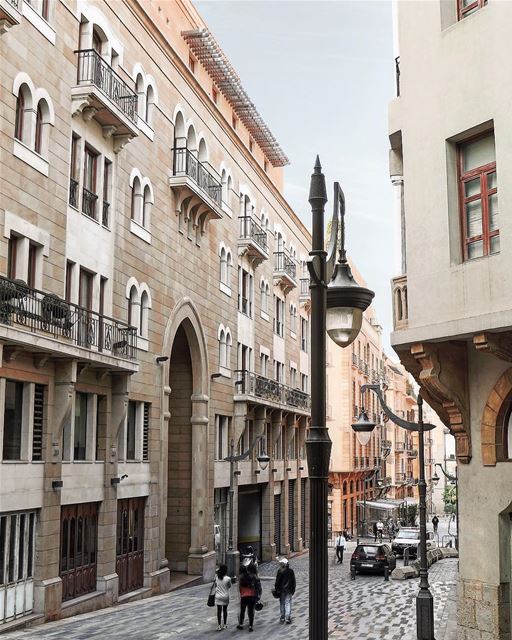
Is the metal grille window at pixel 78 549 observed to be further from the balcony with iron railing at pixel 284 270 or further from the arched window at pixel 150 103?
the balcony with iron railing at pixel 284 270

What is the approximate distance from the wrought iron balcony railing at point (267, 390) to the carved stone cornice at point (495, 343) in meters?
23.9

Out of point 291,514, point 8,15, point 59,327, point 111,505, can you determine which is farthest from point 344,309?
point 291,514

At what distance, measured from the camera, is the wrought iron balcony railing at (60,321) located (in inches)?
693

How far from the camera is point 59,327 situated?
64.3 ft

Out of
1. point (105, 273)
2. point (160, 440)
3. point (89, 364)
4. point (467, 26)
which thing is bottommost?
point (160, 440)

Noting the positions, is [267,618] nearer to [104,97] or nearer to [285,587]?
[285,587]

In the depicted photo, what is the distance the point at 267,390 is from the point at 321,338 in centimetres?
3297

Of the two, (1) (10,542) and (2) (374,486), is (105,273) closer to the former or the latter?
(1) (10,542)

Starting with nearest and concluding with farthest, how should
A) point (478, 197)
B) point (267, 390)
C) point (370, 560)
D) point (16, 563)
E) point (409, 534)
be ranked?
point (478, 197), point (16, 563), point (370, 560), point (267, 390), point (409, 534)

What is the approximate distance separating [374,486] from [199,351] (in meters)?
45.3

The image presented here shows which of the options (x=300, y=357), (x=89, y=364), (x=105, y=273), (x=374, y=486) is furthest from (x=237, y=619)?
(x=374, y=486)

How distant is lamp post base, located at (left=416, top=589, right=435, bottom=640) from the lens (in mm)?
16438

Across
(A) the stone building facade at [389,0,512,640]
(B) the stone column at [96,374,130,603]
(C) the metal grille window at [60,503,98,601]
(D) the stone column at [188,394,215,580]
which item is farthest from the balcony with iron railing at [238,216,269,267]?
(A) the stone building facade at [389,0,512,640]

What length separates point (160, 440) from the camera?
27484 millimetres
